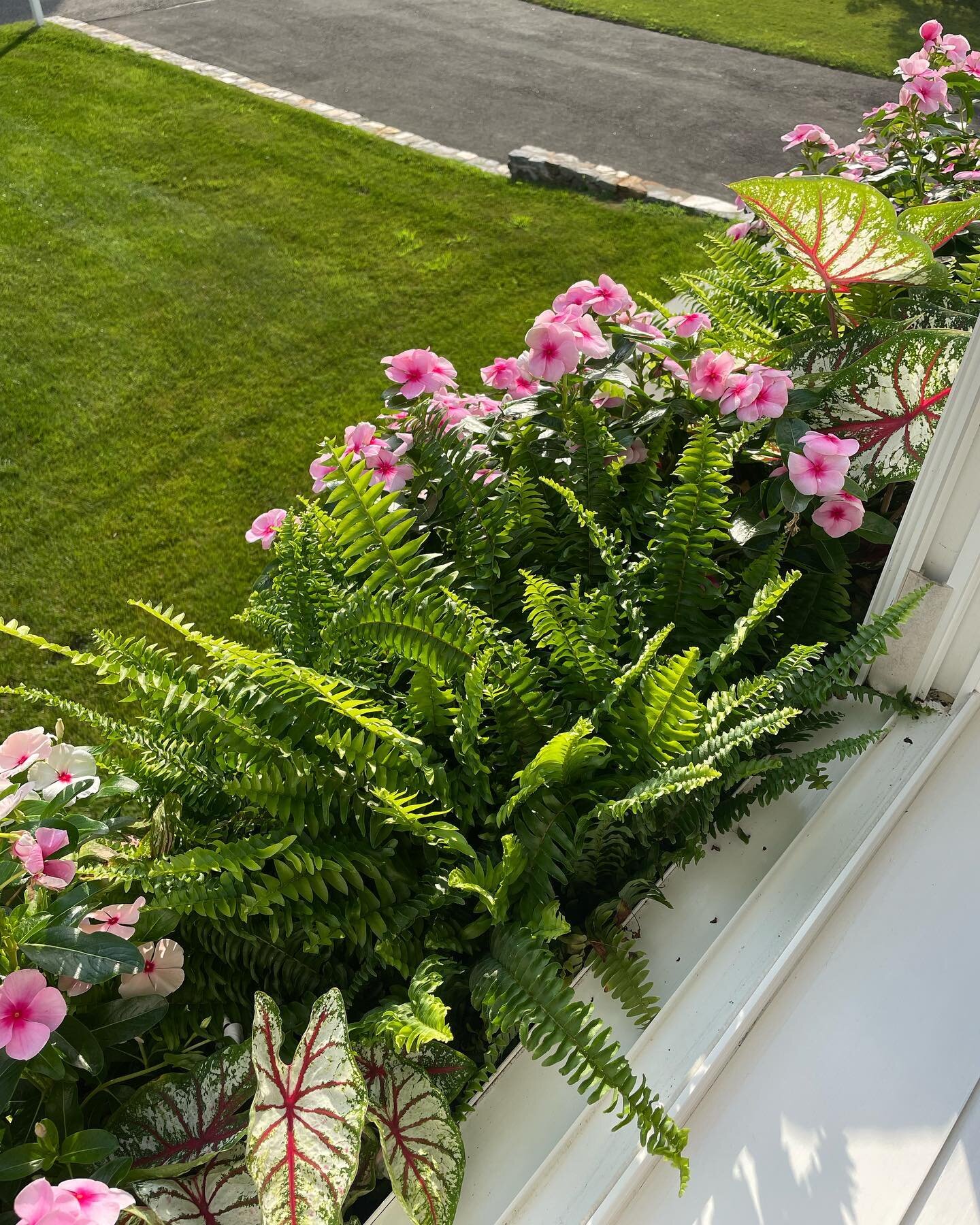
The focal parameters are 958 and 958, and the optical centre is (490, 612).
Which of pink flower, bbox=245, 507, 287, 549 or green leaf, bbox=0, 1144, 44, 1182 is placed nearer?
green leaf, bbox=0, 1144, 44, 1182

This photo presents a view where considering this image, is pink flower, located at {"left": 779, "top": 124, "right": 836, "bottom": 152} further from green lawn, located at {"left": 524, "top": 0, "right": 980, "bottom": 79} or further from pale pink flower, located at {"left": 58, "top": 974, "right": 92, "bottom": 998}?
green lawn, located at {"left": 524, "top": 0, "right": 980, "bottom": 79}

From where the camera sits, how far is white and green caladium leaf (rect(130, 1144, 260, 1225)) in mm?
813

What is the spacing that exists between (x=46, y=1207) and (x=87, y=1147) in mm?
146

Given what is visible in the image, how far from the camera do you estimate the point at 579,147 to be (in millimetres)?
4996

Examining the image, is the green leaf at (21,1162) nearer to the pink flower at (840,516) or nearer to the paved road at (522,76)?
the pink flower at (840,516)

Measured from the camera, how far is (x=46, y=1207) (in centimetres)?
66

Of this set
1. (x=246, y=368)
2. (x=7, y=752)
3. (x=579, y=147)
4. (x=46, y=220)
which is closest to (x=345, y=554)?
(x=7, y=752)

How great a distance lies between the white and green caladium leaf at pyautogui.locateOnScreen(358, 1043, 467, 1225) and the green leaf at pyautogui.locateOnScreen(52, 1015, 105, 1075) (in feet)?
0.78

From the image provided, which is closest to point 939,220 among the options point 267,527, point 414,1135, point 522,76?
point 267,527

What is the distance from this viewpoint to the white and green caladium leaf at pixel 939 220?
1.46 metres

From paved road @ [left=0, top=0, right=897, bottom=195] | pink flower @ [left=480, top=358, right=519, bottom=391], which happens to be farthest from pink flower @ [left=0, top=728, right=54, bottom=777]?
paved road @ [left=0, top=0, right=897, bottom=195]

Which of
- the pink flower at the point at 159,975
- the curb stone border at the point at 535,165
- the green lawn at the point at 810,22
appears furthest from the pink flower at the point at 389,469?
the green lawn at the point at 810,22

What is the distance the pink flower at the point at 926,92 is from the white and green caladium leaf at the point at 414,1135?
2.11 m

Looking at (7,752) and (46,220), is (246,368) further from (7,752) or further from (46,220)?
(7,752)
